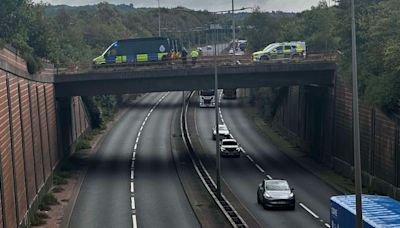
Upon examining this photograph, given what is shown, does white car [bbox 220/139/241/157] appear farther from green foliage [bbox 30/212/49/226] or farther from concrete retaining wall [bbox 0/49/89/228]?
green foliage [bbox 30/212/49/226]

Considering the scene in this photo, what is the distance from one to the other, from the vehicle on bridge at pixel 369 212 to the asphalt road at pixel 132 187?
37.8 ft

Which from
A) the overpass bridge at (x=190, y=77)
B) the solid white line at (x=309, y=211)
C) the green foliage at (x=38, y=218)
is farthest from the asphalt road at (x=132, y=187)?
the overpass bridge at (x=190, y=77)

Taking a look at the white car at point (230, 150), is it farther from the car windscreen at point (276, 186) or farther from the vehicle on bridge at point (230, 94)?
the vehicle on bridge at point (230, 94)

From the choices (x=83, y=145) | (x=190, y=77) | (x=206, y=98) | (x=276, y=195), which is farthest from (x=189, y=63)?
(x=206, y=98)

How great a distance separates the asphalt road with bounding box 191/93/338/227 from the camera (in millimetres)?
38875

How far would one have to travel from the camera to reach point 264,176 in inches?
2117

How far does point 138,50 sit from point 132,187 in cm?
3046

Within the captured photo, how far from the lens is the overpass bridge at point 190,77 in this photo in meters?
57.9

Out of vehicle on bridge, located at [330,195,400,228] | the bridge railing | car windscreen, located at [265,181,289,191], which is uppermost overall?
the bridge railing

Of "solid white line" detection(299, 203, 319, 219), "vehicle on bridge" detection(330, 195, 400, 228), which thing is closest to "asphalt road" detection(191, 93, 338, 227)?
"solid white line" detection(299, 203, 319, 219)

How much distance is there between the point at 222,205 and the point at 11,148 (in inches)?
476

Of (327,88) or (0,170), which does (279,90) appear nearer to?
(327,88)

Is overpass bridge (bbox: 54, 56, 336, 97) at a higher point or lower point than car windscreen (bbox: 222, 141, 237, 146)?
higher

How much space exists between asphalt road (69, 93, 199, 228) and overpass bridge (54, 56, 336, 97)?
21.0 feet
